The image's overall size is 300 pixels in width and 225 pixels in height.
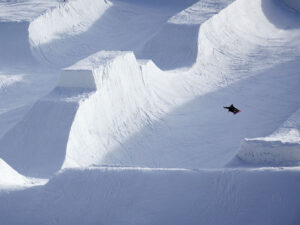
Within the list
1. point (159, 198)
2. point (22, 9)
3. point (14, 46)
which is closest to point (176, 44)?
point (14, 46)

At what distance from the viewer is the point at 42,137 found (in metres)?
12.4

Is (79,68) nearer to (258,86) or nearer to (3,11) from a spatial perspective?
(258,86)

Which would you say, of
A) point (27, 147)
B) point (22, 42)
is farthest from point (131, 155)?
point (22, 42)

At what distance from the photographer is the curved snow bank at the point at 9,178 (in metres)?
10.4

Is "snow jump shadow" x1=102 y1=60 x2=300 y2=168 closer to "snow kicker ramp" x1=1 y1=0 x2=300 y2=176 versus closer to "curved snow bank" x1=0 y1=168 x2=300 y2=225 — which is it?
"snow kicker ramp" x1=1 y1=0 x2=300 y2=176

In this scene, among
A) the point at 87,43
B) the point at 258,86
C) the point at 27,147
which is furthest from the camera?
the point at 87,43

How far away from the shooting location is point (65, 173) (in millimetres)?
10180

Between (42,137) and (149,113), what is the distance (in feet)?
9.20

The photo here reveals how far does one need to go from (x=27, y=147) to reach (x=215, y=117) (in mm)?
4516

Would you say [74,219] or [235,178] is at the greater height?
[235,178]

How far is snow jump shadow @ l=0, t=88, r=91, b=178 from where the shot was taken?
1188 cm

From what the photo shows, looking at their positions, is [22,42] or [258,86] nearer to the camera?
[258,86]

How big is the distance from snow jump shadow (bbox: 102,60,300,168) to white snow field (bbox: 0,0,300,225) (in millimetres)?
43

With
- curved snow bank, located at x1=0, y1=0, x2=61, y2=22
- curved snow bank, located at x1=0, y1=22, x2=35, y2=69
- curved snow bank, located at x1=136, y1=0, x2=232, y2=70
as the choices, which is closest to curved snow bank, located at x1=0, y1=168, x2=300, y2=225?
curved snow bank, located at x1=136, y1=0, x2=232, y2=70
